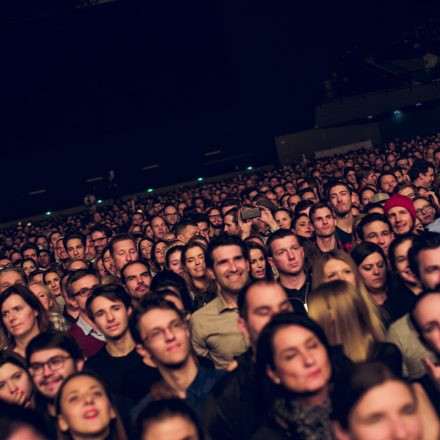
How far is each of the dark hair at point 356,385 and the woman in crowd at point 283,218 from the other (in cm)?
533

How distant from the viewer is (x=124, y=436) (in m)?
3.52

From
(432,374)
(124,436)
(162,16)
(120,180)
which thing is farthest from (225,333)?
(120,180)

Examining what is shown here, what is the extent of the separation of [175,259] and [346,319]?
10.0 ft

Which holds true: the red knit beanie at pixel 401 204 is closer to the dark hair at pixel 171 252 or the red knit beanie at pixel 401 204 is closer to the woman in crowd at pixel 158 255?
the dark hair at pixel 171 252

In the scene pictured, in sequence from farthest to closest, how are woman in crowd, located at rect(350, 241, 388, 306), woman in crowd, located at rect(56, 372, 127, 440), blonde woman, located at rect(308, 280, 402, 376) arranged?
woman in crowd, located at rect(350, 241, 388, 306) → blonde woman, located at rect(308, 280, 402, 376) → woman in crowd, located at rect(56, 372, 127, 440)

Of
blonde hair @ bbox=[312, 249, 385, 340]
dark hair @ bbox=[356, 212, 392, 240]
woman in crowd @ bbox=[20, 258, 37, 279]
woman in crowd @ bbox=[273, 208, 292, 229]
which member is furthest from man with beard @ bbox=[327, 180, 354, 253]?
woman in crowd @ bbox=[20, 258, 37, 279]

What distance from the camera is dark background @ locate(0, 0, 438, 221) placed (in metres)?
26.3

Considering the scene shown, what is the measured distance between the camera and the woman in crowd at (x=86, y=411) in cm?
341

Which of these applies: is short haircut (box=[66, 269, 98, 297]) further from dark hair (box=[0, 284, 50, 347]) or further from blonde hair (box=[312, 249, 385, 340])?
blonde hair (box=[312, 249, 385, 340])

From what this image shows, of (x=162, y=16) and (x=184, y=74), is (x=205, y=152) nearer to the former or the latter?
(x=184, y=74)

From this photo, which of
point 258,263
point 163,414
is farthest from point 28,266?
point 163,414

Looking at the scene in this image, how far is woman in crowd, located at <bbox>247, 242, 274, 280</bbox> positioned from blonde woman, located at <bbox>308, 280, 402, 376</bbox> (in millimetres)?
1994

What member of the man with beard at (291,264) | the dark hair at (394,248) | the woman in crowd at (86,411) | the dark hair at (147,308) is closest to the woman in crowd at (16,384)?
the woman in crowd at (86,411)

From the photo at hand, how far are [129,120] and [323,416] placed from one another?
87.7 feet
